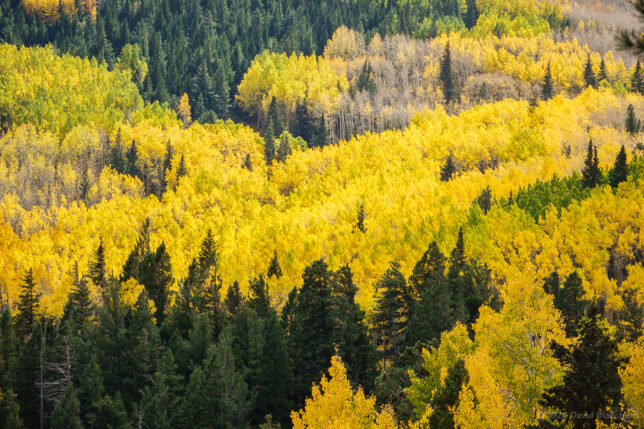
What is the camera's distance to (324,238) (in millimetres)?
97562

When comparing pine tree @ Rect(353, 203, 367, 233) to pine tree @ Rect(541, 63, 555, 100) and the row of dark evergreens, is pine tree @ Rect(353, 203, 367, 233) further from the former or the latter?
pine tree @ Rect(541, 63, 555, 100)

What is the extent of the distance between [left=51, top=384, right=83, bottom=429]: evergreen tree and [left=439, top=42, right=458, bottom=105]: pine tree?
147 meters

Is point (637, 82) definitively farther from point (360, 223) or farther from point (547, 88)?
point (360, 223)

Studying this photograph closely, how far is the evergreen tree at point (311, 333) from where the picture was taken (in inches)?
2063

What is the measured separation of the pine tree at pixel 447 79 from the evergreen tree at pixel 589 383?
160m

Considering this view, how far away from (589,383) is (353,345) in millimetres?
30727

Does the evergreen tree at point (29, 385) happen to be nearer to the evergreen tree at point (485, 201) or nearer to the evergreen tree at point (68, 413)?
the evergreen tree at point (68, 413)

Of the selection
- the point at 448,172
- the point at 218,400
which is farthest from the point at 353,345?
the point at 448,172

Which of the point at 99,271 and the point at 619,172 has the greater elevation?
the point at 619,172

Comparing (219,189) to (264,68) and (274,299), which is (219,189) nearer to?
(274,299)

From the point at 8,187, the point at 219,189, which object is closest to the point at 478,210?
the point at 219,189

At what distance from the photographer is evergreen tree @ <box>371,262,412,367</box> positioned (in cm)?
5641

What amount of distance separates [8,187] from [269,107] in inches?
2505

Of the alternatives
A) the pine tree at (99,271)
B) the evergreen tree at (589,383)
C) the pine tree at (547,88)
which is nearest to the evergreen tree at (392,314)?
the evergreen tree at (589,383)
